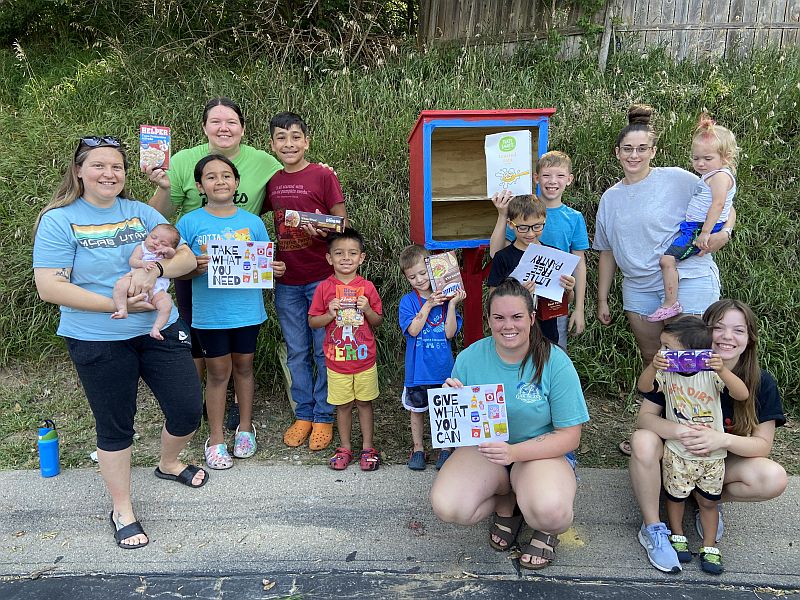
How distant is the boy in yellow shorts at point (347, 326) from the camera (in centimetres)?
358

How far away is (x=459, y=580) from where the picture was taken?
2.73 meters

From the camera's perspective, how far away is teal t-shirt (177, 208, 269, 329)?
3473 millimetres

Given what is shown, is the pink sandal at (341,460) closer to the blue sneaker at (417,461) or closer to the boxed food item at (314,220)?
the blue sneaker at (417,461)

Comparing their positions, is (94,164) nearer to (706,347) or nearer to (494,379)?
(494,379)

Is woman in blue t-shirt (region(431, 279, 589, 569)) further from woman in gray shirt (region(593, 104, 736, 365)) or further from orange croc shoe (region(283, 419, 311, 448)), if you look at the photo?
orange croc shoe (region(283, 419, 311, 448))

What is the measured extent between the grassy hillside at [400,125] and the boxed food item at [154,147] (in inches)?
72.7

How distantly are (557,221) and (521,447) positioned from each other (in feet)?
A: 4.54

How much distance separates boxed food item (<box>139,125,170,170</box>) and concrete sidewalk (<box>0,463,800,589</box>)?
5.92ft

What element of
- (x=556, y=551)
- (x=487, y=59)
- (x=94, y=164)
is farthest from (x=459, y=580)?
(x=487, y=59)

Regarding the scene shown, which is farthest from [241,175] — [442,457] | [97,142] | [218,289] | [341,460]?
[442,457]

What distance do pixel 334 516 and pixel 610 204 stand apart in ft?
7.64

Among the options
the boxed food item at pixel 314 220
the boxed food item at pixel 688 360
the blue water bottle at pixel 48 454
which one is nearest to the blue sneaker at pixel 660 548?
the boxed food item at pixel 688 360

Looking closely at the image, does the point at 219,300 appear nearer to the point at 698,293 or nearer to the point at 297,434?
the point at 297,434

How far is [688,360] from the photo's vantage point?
2.71 metres
